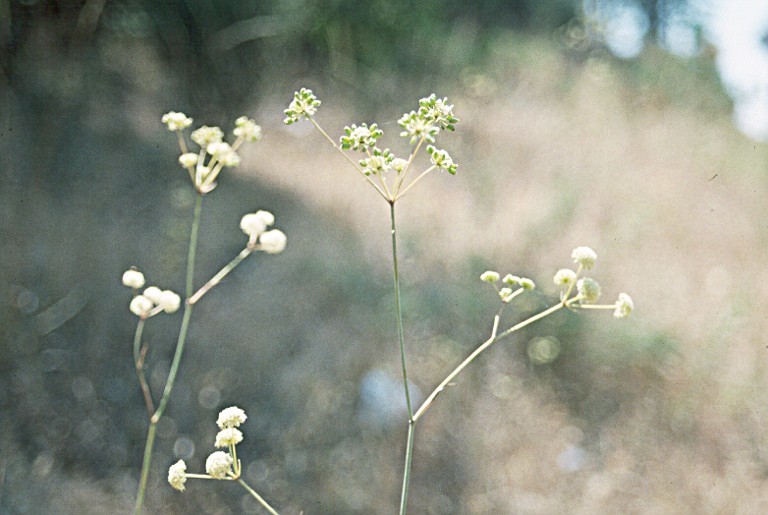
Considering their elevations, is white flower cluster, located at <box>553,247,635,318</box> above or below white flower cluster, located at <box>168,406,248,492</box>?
above

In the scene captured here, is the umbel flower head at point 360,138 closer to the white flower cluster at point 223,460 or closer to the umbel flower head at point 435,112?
the umbel flower head at point 435,112

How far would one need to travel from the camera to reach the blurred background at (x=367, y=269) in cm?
195

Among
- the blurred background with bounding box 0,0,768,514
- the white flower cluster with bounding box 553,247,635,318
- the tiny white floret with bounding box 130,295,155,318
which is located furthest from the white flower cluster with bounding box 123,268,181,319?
the blurred background with bounding box 0,0,768,514

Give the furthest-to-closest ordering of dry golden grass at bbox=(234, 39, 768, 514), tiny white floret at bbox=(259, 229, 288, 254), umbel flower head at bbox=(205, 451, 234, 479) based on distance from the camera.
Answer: dry golden grass at bbox=(234, 39, 768, 514)
tiny white floret at bbox=(259, 229, 288, 254)
umbel flower head at bbox=(205, 451, 234, 479)

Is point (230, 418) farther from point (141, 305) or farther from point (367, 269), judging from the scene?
point (367, 269)

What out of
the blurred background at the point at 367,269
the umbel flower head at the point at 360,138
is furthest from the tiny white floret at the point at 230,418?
the blurred background at the point at 367,269

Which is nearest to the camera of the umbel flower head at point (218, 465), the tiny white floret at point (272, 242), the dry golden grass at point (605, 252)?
the umbel flower head at point (218, 465)

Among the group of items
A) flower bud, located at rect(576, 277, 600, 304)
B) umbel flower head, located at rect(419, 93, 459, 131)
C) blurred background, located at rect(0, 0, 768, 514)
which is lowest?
flower bud, located at rect(576, 277, 600, 304)

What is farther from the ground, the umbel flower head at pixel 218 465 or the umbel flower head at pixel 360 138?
the umbel flower head at pixel 360 138

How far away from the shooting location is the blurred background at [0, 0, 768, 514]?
1.95 metres

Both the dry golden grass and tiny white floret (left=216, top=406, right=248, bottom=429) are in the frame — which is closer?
tiny white floret (left=216, top=406, right=248, bottom=429)

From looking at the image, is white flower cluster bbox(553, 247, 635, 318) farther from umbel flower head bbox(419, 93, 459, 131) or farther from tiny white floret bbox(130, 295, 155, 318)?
tiny white floret bbox(130, 295, 155, 318)

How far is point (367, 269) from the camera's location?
2697 millimetres

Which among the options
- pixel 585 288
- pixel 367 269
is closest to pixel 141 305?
pixel 585 288
